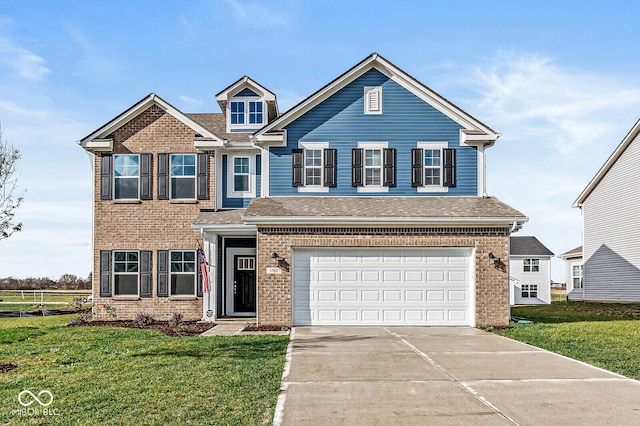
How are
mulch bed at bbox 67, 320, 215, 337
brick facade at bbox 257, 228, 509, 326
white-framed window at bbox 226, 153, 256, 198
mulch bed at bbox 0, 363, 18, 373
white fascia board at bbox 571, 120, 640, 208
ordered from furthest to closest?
1. white fascia board at bbox 571, 120, 640, 208
2. white-framed window at bbox 226, 153, 256, 198
3. brick facade at bbox 257, 228, 509, 326
4. mulch bed at bbox 67, 320, 215, 337
5. mulch bed at bbox 0, 363, 18, 373

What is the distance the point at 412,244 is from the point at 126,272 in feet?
31.4

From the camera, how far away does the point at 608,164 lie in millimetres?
33000

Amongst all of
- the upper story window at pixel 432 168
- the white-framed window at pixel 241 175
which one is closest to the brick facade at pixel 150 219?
the white-framed window at pixel 241 175

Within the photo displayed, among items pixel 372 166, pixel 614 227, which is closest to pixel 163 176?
pixel 372 166

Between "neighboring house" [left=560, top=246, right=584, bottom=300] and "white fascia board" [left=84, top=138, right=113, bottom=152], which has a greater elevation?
"white fascia board" [left=84, top=138, right=113, bottom=152]

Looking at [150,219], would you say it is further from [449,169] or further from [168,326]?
[449,169]

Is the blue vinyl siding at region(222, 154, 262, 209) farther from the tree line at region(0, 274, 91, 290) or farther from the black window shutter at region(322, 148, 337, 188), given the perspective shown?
the tree line at region(0, 274, 91, 290)

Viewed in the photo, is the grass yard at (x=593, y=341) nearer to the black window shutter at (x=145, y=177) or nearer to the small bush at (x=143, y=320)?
the small bush at (x=143, y=320)

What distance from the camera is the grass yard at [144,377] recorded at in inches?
306

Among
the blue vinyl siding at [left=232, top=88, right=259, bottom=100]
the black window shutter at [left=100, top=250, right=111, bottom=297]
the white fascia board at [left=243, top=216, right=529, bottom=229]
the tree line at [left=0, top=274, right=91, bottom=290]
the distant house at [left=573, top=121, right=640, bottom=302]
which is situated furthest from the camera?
the tree line at [left=0, top=274, right=91, bottom=290]

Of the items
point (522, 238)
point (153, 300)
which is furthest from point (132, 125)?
point (522, 238)

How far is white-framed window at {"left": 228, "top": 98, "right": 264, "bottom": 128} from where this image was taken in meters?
22.0

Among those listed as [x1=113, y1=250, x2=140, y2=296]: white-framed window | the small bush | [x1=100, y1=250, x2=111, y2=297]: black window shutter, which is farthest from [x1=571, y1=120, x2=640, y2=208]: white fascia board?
[x1=100, y1=250, x2=111, y2=297]: black window shutter

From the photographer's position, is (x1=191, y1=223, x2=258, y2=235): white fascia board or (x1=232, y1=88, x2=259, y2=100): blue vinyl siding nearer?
(x1=191, y1=223, x2=258, y2=235): white fascia board
